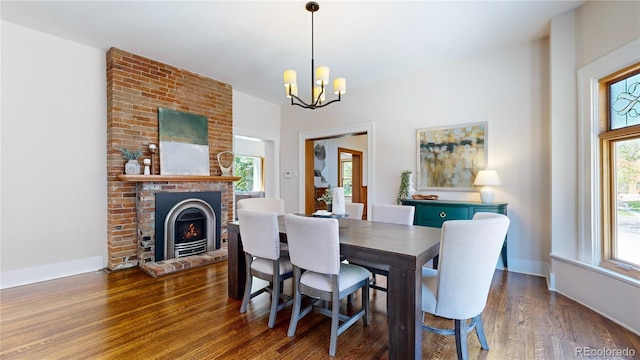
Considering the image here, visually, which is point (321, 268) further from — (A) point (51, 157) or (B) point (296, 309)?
(A) point (51, 157)

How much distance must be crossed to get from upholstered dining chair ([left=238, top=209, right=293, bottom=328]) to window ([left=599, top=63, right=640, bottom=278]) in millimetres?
2747

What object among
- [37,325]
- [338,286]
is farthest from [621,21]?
[37,325]

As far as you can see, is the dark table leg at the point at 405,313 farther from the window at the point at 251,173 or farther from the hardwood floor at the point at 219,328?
the window at the point at 251,173

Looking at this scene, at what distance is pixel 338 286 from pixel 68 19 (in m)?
3.62

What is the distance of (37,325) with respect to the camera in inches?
85.1

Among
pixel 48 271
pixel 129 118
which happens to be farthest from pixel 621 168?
pixel 48 271

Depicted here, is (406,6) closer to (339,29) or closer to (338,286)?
(339,29)

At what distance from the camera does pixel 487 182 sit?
335 centimetres

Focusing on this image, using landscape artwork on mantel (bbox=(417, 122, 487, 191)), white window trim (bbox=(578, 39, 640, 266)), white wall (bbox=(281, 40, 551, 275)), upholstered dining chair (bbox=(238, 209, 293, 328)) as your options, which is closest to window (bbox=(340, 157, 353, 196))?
white wall (bbox=(281, 40, 551, 275))

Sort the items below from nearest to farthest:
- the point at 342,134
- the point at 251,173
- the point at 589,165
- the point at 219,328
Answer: the point at 219,328
the point at 589,165
the point at 342,134
the point at 251,173

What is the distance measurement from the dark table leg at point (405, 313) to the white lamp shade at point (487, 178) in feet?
7.53

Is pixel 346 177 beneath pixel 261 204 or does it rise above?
above

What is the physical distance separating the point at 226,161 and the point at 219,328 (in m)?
2.93

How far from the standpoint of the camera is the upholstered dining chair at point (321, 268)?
177 centimetres
